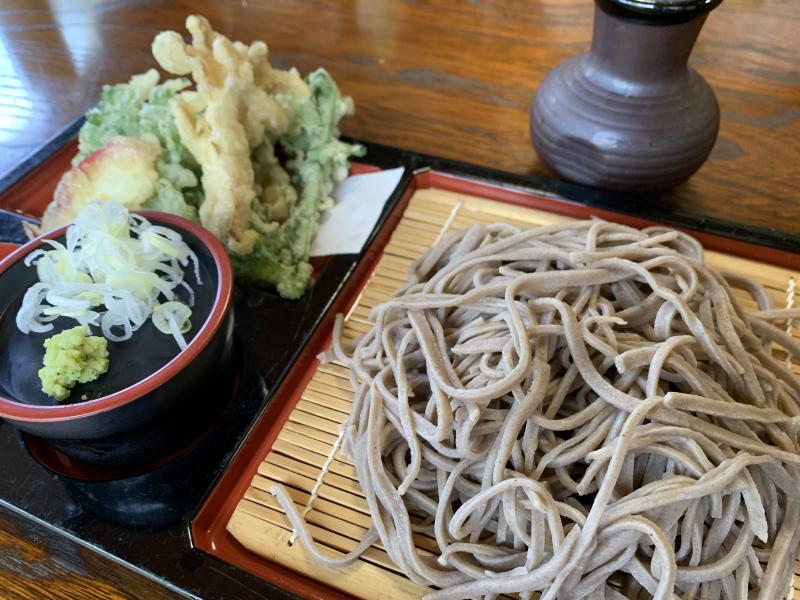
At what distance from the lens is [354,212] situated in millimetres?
1814

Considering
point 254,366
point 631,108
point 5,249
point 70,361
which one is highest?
point 631,108

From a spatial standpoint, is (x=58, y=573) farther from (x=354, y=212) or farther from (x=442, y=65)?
(x=442, y=65)

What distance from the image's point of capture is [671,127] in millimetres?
1605

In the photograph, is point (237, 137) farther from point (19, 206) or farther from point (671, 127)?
point (671, 127)

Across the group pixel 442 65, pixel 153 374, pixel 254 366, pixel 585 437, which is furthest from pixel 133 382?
pixel 442 65

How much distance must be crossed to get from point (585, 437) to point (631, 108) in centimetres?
93

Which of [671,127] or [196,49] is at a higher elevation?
[196,49]

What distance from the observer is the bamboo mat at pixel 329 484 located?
115cm

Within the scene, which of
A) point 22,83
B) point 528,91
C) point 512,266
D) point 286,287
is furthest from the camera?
point 22,83

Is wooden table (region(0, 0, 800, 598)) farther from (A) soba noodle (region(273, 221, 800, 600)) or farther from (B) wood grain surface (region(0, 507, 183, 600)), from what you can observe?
(B) wood grain surface (region(0, 507, 183, 600))

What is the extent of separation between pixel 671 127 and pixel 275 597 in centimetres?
144

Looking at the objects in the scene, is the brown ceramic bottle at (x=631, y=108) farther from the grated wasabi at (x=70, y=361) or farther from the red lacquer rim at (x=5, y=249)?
the red lacquer rim at (x=5, y=249)

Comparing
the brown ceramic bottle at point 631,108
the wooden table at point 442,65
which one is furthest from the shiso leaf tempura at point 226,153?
the brown ceramic bottle at point 631,108

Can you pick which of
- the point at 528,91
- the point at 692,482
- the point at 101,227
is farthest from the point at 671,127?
the point at 101,227
